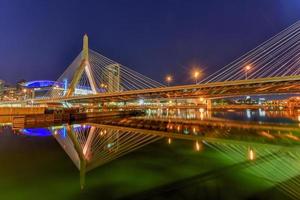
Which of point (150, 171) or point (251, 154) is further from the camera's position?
point (251, 154)

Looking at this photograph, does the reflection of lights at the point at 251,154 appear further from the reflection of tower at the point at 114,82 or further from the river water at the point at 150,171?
the reflection of tower at the point at 114,82

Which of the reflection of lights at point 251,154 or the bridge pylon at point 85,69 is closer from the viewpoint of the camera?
the reflection of lights at point 251,154

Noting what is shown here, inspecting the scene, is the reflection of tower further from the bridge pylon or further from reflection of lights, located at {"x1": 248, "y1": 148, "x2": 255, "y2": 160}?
reflection of lights, located at {"x1": 248, "y1": 148, "x2": 255, "y2": 160}

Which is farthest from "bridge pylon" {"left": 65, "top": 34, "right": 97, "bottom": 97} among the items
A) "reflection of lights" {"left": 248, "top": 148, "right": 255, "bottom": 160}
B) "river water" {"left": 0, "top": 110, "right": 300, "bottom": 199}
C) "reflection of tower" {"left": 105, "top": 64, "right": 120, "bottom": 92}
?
"reflection of lights" {"left": 248, "top": 148, "right": 255, "bottom": 160}

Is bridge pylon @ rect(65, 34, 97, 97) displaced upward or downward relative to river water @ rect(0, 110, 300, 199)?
upward

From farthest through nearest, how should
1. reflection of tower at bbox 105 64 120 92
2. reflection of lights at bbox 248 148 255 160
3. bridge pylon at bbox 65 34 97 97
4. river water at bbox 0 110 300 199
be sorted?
reflection of tower at bbox 105 64 120 92
bridge pylon at bbox 65 34 97 97
reflection of lights at bbox 248 148 255 160
river water at bbox 0 110 300 199

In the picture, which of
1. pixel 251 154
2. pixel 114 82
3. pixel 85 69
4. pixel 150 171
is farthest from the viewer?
pixel 114 82

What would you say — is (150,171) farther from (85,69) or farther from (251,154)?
(85,69)

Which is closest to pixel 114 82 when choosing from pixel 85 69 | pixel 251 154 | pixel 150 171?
pixel 85 69

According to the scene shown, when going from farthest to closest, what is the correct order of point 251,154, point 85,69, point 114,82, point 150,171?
point 114,82 → point 85,69 → point 251,154 → point 150,171

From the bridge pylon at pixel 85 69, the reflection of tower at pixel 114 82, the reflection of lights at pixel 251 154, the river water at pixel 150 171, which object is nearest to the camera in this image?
the river water at pixel 150 171

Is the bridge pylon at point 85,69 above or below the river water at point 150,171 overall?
above

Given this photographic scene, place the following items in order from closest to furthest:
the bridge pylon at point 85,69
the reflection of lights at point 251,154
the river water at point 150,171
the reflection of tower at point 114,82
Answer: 1. the river water at point 150,171
2. the reflection of lights at point 251,154
3. the bridge pylon at point 85,69
4. the reflection of tower at point 114,82

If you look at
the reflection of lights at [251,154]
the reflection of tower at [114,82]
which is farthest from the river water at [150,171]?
the reflection of tower at [114,82]
